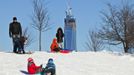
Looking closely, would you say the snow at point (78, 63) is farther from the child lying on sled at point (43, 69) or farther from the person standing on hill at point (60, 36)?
the person standing on hill at point (60, 36)

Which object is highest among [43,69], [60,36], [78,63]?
[60,36]

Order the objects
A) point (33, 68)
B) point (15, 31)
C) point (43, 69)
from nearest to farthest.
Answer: point (43, 69), point (33, 68), point (15, 31)

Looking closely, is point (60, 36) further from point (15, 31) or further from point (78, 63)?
point (78, 63)

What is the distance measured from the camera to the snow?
1948cm

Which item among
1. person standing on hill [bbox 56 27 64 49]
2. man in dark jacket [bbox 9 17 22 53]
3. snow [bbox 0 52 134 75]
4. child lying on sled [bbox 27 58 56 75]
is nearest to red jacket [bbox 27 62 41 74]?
child lying on sled [bbox 27 58 56 75]

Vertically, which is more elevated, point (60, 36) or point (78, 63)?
point (60, 36)

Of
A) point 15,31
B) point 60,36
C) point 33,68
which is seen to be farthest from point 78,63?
point 60,36

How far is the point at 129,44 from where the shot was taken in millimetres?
32062

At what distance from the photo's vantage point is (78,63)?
22047 millimetres

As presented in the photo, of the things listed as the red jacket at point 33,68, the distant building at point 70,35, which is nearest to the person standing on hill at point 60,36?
the distant building at point 70,35

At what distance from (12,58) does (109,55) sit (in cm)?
667

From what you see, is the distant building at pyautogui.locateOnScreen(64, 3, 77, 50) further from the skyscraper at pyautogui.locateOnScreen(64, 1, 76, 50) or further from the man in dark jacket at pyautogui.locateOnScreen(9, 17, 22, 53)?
the man in dark jacket at pyautogui.locateOnScreen(9, 17, 22, 53)

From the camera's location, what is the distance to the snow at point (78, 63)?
63.9 ft

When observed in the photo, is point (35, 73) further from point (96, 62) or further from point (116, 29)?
point (116, 29)
